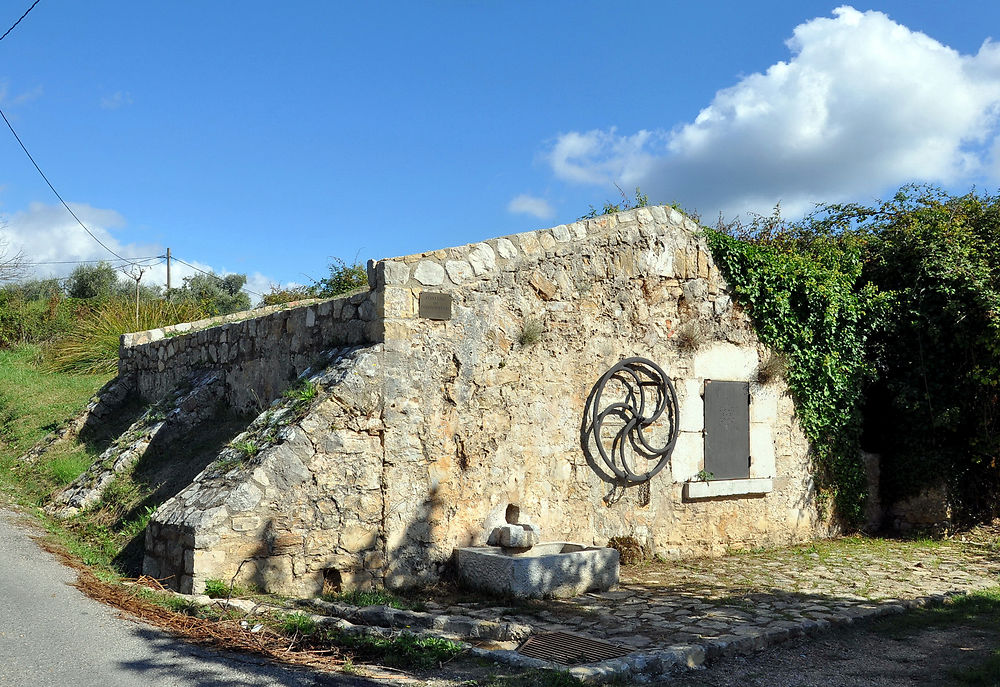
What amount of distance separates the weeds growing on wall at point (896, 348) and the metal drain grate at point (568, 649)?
5.40 meters

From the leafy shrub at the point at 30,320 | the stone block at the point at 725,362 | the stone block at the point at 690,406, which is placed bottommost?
the stone block at the point at 690,406

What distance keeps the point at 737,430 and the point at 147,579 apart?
6.25 m

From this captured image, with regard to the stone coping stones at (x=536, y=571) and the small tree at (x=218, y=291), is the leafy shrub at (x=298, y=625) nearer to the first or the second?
the stone coping stones at (x=536, y=571)

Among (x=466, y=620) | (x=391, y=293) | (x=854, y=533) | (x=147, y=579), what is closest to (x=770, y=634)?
(x=466, y=620)

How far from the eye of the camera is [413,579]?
6.57 metres

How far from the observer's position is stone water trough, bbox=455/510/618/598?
625 cm

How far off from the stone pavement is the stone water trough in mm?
118

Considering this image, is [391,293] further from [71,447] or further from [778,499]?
[71,447]

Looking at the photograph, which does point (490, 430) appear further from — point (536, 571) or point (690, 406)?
point (690, 406)

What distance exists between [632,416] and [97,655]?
17.4 ft

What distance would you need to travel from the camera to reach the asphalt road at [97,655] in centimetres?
409

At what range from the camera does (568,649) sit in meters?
4.93

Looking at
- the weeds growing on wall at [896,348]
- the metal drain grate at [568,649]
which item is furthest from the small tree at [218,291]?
the metal drain grate at [568,649]

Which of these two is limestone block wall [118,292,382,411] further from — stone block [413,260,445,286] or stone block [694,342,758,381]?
stone block [694,342,758,381]
